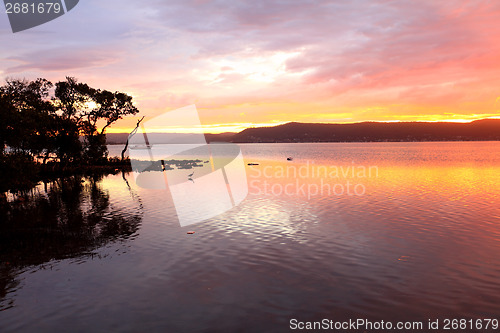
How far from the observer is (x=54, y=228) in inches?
1136

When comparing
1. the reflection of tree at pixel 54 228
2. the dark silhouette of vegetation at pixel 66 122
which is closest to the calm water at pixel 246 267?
the reflection of tree at pixel 54 228

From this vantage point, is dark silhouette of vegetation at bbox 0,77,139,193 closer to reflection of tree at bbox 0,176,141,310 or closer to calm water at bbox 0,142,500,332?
reflection of tree at bbox 0,176,141,310

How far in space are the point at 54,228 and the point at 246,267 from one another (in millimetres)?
20239

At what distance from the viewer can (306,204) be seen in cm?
3906

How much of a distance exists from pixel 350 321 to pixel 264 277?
5.59m

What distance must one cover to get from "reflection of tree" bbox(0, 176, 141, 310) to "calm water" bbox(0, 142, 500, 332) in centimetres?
18

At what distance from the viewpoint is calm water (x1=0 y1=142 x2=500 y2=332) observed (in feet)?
45.2

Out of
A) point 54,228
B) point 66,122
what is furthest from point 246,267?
point 66,122

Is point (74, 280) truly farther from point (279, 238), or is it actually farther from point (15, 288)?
point (279, 238)

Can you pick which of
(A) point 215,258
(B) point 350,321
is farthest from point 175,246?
(B) point 350,321

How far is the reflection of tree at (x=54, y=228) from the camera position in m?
21.3

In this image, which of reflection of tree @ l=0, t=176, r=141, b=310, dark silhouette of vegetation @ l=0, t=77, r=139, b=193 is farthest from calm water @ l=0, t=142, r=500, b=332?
dark silhouette of vegetation @ l=0, t=77, r=139, b=193

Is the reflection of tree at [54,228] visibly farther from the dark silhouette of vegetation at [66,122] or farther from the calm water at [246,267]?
the dark silhouette of vegetation at [66,122]

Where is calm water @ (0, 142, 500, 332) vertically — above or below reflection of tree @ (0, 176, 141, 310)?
below
